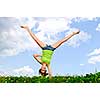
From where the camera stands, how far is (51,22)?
3324 millimetres

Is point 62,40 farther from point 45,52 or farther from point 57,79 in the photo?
point 57,79

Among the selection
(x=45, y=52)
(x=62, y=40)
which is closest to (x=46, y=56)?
(x=45, y=52)

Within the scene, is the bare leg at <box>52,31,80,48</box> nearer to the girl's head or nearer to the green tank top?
the green tank top

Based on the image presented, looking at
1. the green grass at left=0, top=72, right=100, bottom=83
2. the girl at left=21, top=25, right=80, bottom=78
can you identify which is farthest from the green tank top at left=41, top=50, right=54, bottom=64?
the green grass at left=0, top=72, right=100, bottom=83

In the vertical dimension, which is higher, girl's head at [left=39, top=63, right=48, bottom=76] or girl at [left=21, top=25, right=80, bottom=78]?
girl at [left=21, top=25, right=80, bottom=78]

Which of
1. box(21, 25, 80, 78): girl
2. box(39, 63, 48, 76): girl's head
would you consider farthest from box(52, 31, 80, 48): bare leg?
box(39, 63, 48, 76): girl's head

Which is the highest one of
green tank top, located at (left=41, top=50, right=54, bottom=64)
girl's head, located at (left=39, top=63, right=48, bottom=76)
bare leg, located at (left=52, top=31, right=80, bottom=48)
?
bare leg, located at (left=52, top=31, right=80, bottom=48)

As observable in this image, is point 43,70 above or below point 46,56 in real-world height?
below

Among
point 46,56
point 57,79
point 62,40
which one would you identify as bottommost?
point 57,79

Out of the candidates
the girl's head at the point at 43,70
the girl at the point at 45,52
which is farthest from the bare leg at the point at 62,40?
the girl's head at the point at 43,70

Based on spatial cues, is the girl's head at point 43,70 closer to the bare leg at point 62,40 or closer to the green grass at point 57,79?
the green grass at point 57,79
